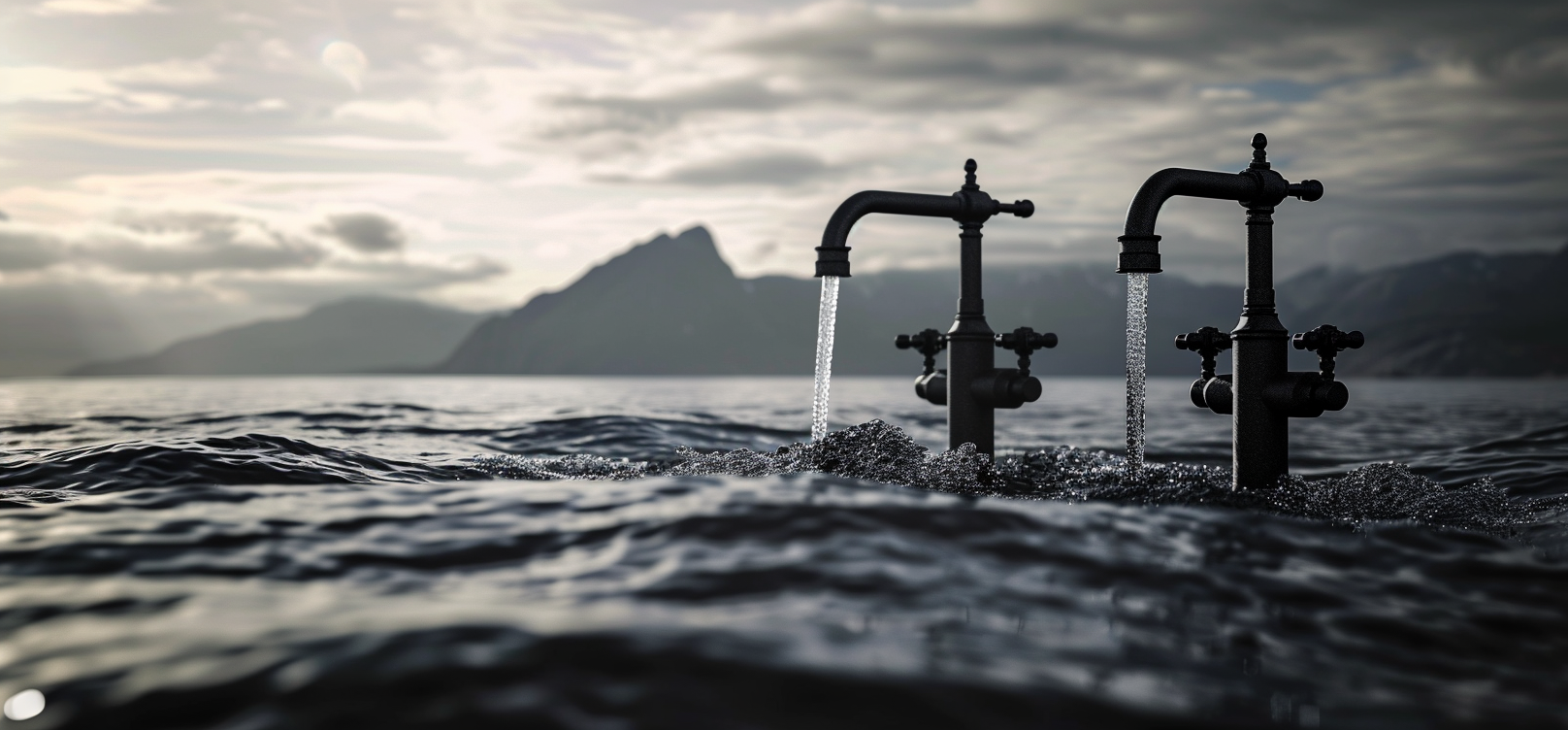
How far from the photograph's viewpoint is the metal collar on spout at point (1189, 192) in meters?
6.67

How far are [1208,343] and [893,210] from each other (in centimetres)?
278

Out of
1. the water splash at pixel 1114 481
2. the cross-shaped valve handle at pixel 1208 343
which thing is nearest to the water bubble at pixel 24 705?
the water splash at pixel 1114 481

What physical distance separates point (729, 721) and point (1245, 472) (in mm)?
5574

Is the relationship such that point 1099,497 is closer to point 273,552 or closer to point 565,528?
point 565,528

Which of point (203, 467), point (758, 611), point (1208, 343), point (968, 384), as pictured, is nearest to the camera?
point (758, 611)

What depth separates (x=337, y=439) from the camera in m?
12.8

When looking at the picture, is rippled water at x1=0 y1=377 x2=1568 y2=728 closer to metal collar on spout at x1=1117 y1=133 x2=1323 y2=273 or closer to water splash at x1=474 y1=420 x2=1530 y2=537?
water splash at x1=474 y1=420 x2=1530 y2=537

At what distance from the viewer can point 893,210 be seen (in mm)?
8305

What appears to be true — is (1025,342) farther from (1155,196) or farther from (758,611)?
(758,611)

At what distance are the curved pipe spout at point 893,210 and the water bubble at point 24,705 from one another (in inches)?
234

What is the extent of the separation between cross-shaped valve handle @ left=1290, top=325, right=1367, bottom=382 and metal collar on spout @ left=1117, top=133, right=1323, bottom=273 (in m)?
1.03

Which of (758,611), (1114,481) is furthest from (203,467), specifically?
(1114,481)

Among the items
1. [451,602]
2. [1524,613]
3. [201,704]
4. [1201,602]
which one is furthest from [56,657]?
[1524,613]

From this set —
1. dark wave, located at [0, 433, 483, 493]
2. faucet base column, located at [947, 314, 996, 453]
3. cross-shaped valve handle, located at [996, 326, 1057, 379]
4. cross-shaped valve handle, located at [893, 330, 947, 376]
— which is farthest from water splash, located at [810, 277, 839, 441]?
dark wave, located at [0, 433, 483, 493]
